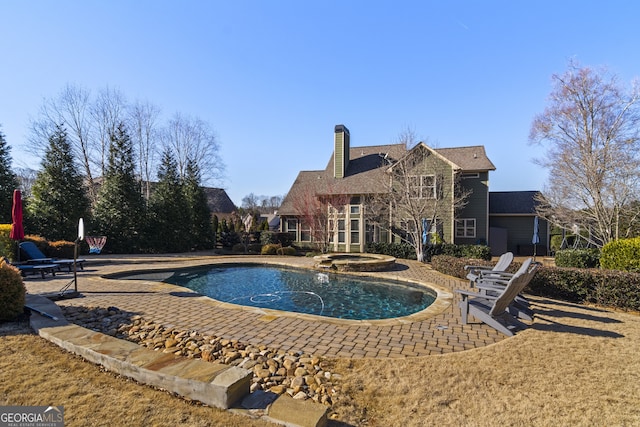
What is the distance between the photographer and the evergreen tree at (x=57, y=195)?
16.2 meters

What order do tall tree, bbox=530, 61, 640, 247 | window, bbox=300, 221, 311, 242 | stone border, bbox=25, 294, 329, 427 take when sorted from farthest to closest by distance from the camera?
window, bbox=300, 221, 311, 242 → tall tree, bbox=530, 61, 640, 247 → stone border, bbox=25, 294, 329, 427

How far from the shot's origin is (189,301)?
6.72 m

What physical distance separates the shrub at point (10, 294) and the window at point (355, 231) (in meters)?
16.7

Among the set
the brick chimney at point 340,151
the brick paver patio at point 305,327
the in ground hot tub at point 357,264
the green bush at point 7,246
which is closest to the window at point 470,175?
the brick chimney at point 340,151

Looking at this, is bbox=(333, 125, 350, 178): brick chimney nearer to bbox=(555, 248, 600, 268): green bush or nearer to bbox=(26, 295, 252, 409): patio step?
bbox=(555, 248, 600, 268): green bush

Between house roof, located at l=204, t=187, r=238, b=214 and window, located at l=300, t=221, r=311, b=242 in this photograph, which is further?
house roof, located at l=204, t=187, r=238, b=214

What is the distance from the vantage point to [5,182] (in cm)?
1605

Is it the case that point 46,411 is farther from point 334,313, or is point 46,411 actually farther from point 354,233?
point 354,233

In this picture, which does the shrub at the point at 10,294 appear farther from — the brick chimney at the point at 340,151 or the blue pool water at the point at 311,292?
the brick chimney at the point at 340,151

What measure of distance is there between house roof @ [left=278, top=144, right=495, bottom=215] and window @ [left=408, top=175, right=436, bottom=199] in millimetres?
2038

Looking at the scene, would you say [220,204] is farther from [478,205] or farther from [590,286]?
[590,286]

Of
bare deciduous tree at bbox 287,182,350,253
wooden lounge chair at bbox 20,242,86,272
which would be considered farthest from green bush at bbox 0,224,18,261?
bare deciduous tree at bbox 287,182,350,253

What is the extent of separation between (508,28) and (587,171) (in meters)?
8.25

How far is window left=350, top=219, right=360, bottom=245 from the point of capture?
1997 cm
